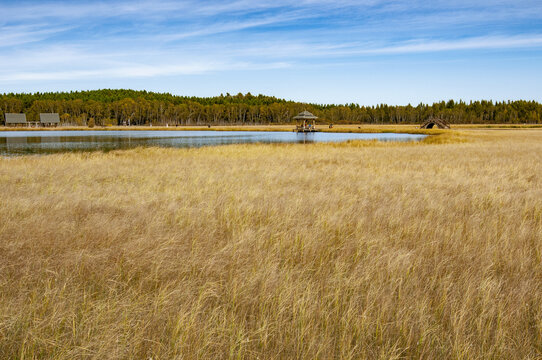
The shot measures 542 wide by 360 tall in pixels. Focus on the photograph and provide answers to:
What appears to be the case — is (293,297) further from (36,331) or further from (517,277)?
(517,277)

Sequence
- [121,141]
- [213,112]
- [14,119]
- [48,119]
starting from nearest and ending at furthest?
[121,141] < [48,119] < [14,119] < [213,112]

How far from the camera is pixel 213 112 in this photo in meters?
166

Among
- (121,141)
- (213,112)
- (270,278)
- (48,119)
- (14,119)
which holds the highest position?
(213,112)

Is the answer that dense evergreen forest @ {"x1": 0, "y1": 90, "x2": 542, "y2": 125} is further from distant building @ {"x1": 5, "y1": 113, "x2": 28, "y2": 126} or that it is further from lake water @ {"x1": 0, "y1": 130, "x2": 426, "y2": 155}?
lake water @ {"x1": 0, "y1": 130, "x2": 426, "y2": 155}

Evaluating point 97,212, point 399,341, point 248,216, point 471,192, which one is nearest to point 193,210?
point 248,216

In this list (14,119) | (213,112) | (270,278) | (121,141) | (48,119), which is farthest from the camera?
(213,112)

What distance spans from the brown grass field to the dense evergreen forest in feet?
449

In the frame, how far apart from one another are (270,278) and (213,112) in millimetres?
167953

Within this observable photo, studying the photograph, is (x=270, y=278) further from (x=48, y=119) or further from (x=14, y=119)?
(x=14, y=119)

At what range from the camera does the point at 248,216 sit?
6836 millimetres

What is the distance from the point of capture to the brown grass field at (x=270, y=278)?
2.81m

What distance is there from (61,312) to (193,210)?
4.17 metres

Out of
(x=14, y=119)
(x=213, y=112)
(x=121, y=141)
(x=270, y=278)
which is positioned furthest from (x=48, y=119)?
(x=270, y=278)

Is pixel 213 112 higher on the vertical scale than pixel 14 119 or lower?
higher
